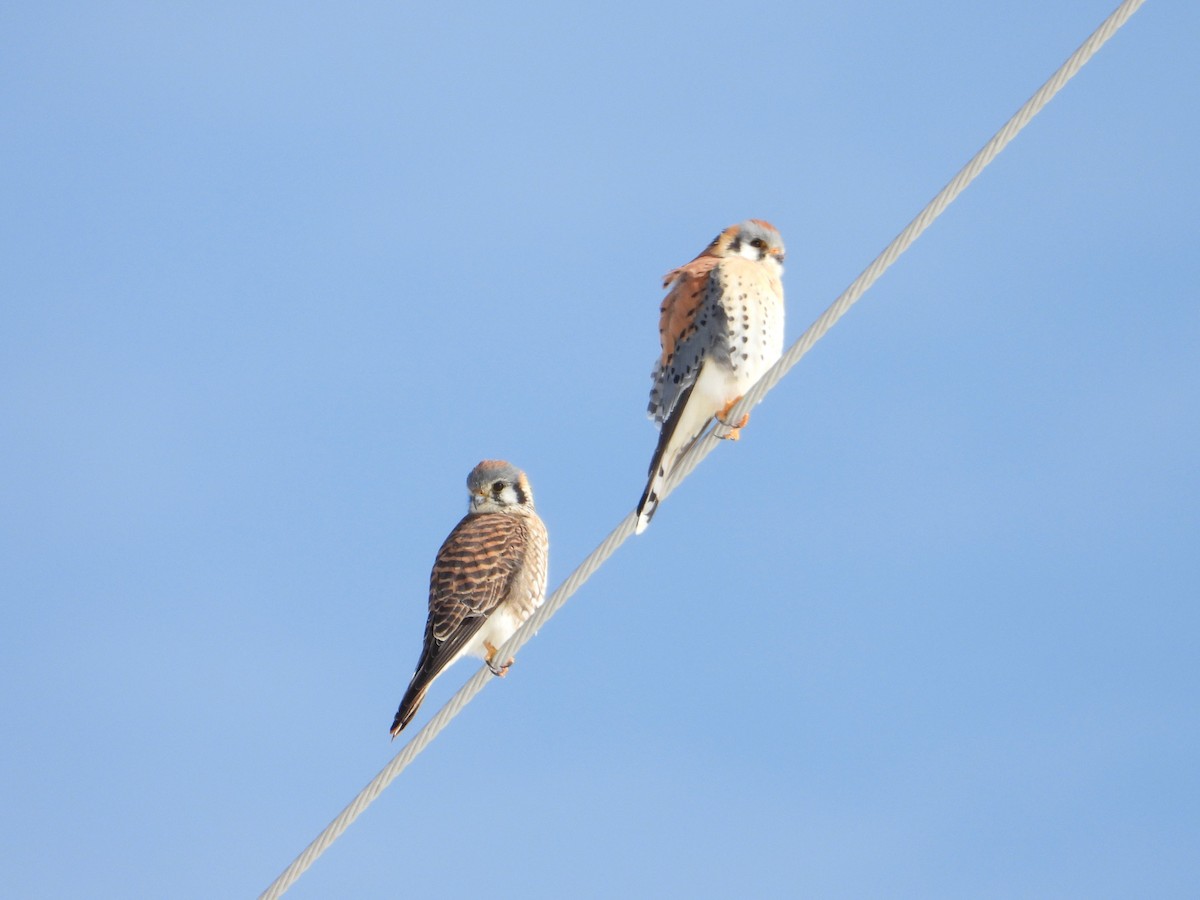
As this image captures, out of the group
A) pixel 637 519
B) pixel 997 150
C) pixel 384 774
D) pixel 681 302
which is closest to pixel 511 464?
pixel 681 302

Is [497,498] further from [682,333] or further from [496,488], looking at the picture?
[682,333]

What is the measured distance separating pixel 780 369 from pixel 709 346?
1.46 metres

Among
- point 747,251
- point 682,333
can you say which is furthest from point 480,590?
point 747,251

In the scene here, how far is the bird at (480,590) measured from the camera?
22.8 feet

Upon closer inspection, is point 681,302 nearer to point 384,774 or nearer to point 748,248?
point 748,248

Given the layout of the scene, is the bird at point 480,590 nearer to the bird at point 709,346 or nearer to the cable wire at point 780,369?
the bird at point 709,346

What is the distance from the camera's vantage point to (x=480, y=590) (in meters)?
7.18

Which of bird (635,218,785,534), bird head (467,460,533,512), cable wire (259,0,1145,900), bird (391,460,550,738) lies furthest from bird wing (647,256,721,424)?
bird head (467,460,533,512)

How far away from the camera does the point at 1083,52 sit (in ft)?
14.8

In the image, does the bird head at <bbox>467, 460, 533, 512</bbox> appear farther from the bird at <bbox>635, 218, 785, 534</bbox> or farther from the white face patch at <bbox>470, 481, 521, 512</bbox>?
the bird at <bbox>635, 218, 785, 534</bbox>

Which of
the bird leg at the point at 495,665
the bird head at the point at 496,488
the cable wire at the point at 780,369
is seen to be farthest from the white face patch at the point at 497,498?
the cable wire at the point at 780,369

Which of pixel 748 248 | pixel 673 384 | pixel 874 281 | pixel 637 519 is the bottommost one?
pixel 637 519

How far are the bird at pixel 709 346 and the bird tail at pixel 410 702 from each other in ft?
4.69

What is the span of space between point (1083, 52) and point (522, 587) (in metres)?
3.66
